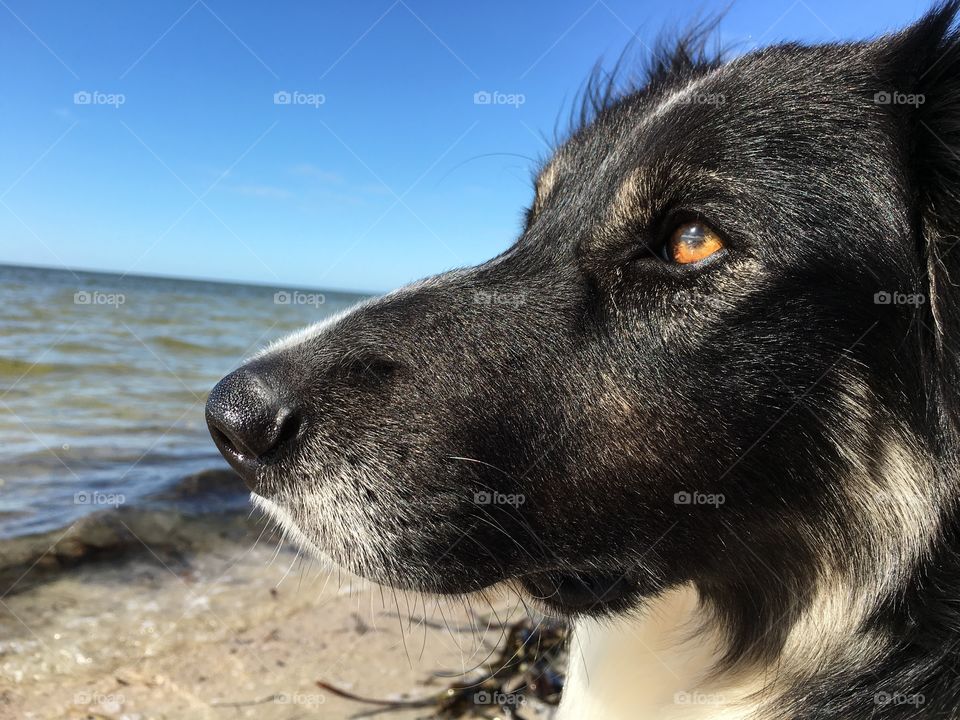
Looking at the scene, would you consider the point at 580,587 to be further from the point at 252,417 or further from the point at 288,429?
the point at 252,417

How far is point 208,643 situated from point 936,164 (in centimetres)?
454

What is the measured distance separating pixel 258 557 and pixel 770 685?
15.1ft

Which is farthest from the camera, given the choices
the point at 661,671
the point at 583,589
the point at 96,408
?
the point at 96,408

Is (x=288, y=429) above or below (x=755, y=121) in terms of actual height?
below

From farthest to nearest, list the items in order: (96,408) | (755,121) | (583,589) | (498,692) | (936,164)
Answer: (96,408) → (498,692) → (583,589) → (755,121) → (936,164)

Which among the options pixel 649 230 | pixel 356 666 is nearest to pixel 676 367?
pixel 649 230

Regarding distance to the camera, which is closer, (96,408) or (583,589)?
(583,589)

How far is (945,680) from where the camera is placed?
6.87ft

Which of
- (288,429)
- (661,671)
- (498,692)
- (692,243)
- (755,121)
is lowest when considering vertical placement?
(498,692)

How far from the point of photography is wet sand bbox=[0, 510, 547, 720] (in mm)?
3963

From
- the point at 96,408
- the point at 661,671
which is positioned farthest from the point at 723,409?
A: the point at 96,408

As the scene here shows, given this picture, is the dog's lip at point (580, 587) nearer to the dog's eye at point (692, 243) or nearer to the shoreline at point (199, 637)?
the shoreline at point (199, 637)

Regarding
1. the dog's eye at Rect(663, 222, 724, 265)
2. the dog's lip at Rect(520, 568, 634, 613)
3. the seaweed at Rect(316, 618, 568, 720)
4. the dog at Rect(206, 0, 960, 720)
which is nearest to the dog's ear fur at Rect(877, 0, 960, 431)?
the dog at Rect(206, 0, 960, 720)

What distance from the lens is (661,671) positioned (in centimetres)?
283
